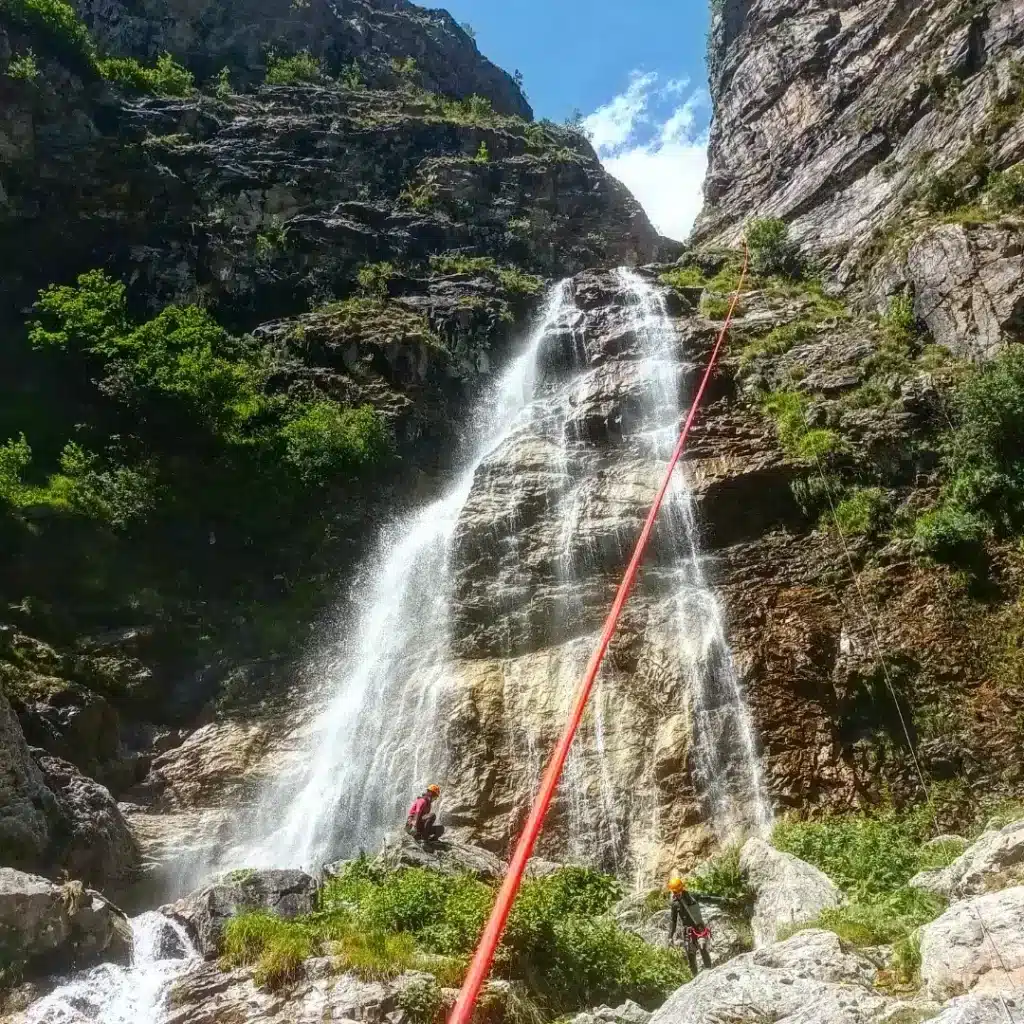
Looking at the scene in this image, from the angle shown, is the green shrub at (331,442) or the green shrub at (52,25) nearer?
the green shrub at (331,442)

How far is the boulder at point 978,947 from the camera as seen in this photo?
485cm

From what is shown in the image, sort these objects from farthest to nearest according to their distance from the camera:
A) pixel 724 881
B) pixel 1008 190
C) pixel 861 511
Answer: pixel 1008 190 → pixel 861 511 → pixel 724 881

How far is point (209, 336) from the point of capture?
22.5 m

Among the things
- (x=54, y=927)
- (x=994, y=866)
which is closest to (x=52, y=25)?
(x=54, y=927)

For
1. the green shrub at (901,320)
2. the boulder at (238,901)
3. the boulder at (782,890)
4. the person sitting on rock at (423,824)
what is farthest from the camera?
the green shrub at (901,320)

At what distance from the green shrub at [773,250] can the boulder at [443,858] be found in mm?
21342

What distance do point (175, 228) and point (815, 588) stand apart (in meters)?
21.8

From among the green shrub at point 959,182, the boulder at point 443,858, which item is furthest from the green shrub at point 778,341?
the boulder at point 443,858

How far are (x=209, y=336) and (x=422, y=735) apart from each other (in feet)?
43.9

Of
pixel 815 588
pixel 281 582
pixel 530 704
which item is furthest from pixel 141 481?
pixel 815 588

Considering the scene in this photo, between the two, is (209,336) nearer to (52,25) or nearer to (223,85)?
(52,25)

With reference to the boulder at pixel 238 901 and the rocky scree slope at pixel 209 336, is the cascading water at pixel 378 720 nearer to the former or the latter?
the rocky scree slope at pixel 209 336

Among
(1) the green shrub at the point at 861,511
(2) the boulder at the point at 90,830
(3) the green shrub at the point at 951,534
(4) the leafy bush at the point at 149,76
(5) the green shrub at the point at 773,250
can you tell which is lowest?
(2) the boulder at the point at 90,830

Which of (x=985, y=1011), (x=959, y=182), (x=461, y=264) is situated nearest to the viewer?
(x=985, y=1011)
